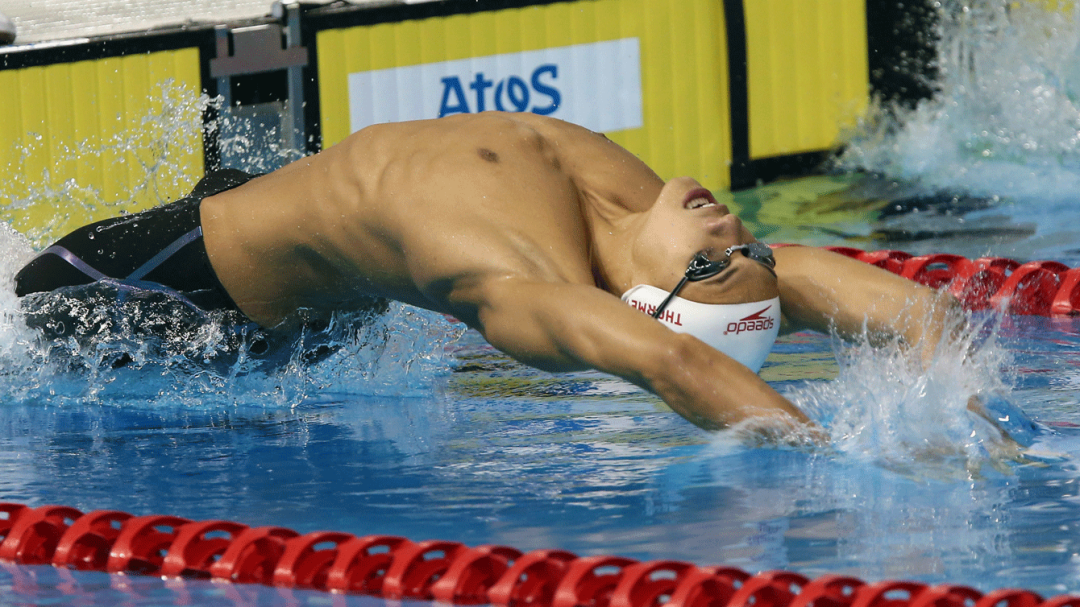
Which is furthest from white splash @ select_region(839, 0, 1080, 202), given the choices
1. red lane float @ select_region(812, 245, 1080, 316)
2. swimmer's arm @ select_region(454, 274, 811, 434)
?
swimmer's arm @ select_region(454, 274, 811, 434)

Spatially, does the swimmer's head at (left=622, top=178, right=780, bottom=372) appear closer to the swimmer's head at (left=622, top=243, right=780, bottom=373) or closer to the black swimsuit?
the swimmer's head at (left=622, top=243, right=780, bottom=373)

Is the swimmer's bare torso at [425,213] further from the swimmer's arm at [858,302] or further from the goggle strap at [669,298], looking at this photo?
the swimmer's arm at [858,302]

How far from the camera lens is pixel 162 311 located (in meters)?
3.42

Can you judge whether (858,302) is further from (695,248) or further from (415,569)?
(415,569)

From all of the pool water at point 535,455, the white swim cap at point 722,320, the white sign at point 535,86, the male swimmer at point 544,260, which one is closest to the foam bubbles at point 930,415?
the pool water at point 535,455

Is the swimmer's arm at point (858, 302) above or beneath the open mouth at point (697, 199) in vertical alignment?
beneath

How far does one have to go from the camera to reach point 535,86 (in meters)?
7.56

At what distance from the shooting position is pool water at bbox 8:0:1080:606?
1995 mm

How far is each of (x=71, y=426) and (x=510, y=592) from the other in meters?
1.88

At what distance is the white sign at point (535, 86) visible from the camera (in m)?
7.55

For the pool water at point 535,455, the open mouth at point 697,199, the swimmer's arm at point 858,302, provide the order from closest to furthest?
1. the pool water at point 535,455
2. the open mouth at point 697,199
3. the swimmer's arm at point 858,302

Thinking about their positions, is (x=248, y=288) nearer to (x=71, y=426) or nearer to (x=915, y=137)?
(x=71, y=426)

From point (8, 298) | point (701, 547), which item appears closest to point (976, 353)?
point (701, 547)

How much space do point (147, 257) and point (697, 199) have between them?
160 centimetres
